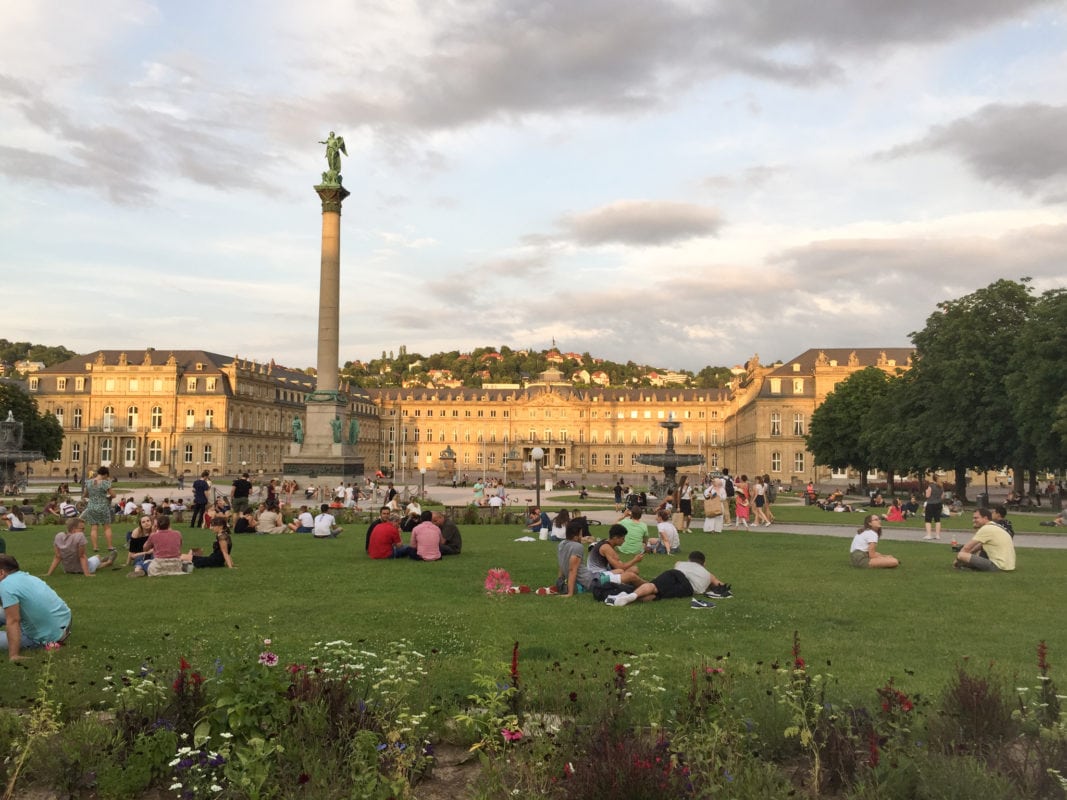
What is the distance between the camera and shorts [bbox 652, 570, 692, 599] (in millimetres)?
13984

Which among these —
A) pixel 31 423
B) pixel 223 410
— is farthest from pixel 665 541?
pixel 223 410

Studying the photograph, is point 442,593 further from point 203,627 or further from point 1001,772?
point 1001,772

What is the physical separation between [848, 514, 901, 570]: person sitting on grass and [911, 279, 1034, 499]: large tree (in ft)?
103

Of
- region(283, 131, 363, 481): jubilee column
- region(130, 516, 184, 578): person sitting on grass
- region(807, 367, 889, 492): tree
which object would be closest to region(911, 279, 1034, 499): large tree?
region(807, 367, 889, 492): tree

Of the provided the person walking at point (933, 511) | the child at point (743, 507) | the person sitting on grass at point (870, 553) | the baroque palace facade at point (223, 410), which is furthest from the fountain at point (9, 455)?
the person sitting on grass at point (870, 553)

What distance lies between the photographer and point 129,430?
355 feet

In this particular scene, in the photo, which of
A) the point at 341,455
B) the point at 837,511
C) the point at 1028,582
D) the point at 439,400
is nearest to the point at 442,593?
the point at 1028,582

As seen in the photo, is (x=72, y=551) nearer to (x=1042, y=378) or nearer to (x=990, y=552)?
(x=990, y=552)

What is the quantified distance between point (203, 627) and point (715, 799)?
805 centimetres

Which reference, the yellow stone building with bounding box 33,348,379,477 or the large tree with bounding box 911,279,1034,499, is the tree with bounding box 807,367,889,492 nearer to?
the large tree with bounding box 911,279,1034,499

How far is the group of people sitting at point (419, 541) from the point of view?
19469 millimetres

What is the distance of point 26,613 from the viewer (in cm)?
989

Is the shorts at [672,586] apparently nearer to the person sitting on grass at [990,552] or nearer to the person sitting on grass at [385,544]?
the person sitting on grass at [990,552]

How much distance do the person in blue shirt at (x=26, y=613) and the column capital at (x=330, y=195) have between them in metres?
44.8
